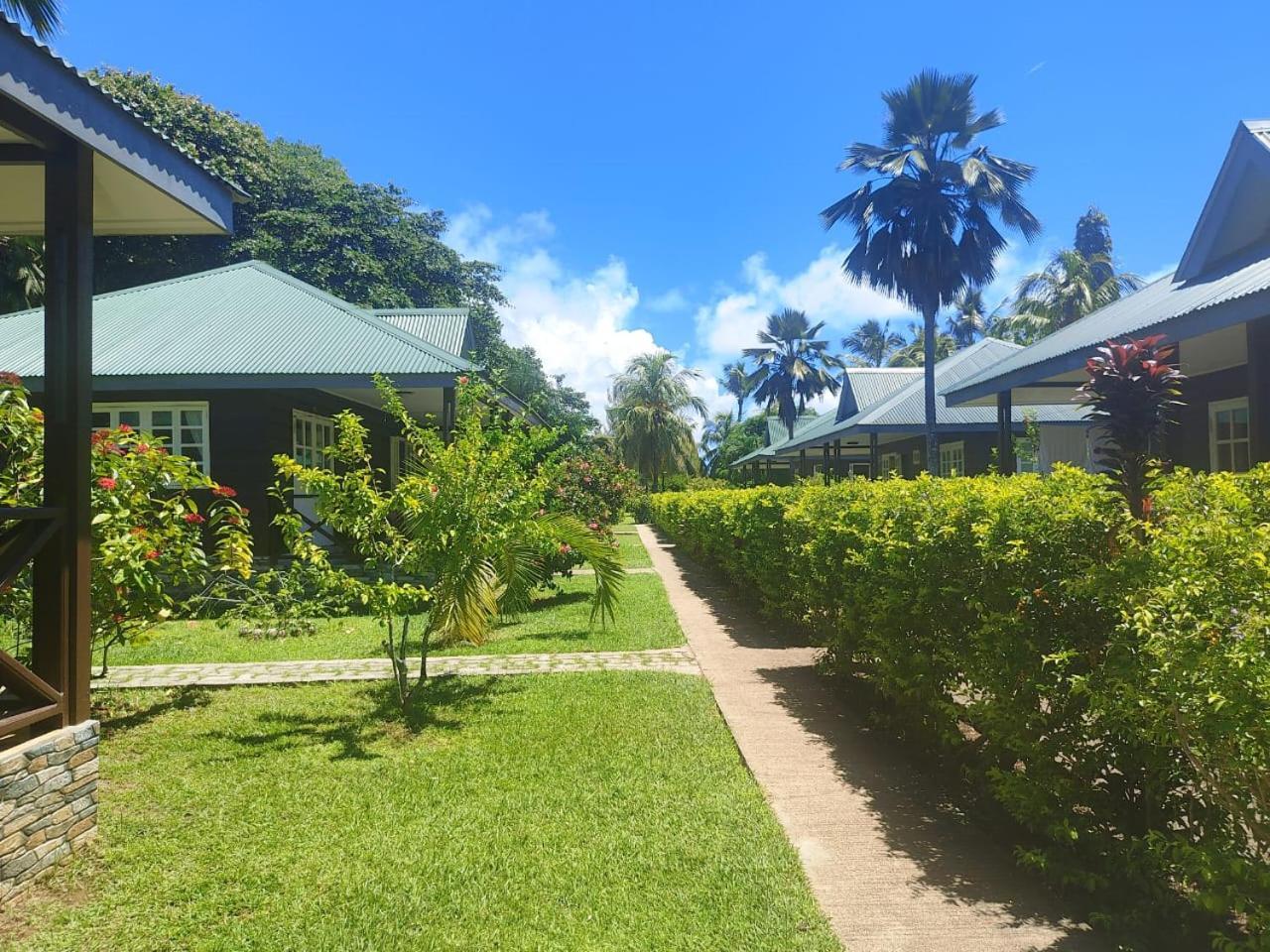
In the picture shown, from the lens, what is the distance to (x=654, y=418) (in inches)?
1594

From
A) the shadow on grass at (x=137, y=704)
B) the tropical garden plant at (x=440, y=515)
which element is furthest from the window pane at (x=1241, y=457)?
the shadow on grass at (x=137, y=704)

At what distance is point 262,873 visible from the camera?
3283 mm

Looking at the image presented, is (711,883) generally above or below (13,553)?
below

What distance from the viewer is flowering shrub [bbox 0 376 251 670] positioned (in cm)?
461

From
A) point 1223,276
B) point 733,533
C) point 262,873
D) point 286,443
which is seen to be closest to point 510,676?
point 262,873

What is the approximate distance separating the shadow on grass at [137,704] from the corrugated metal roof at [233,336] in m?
5.14

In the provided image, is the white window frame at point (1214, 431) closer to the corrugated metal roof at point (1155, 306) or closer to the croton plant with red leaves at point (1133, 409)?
the corrugated metal roof at point (1155, 306)

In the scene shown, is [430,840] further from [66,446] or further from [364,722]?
[66,446]

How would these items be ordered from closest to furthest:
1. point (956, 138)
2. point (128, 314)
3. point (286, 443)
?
point (286, 443) < point (128, 314) < point (956, 138)

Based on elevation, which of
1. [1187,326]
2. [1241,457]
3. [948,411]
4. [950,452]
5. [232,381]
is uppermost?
[948,411]

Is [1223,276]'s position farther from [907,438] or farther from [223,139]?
[223,139]

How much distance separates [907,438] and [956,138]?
9665mm

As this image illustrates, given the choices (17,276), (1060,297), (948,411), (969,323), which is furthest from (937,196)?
(969,323)

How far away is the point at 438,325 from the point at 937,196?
54.4ft
